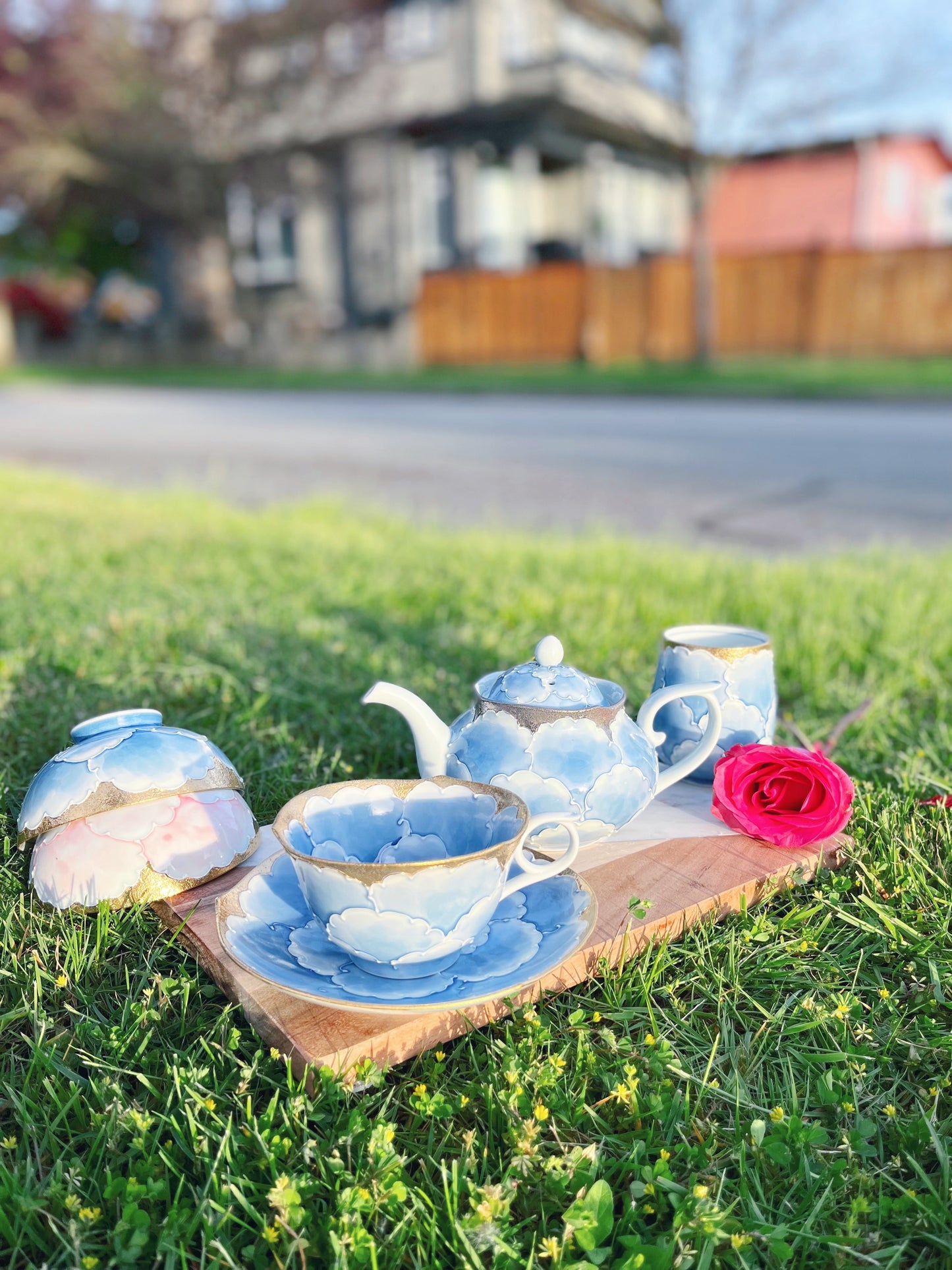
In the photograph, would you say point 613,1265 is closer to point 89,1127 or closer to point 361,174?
point 89,1127

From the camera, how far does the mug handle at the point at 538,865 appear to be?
1364mm

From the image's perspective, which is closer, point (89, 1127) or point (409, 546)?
point (89, 1127)

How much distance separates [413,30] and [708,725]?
2265cm

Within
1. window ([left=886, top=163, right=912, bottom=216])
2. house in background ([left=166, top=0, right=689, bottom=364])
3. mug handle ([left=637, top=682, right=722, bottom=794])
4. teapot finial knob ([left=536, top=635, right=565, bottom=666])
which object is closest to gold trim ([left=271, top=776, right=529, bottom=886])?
teapot finial knob ([left=536, top=635, right=565, bottom=666])

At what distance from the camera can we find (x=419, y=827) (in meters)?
1.42

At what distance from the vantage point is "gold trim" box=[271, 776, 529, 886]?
4.00ft

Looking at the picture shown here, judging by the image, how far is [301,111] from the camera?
2127 centimetres

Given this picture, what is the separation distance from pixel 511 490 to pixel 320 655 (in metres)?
4.13

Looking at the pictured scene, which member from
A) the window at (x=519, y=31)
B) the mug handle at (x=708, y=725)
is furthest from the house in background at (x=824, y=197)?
the mug handle at (x=708, y=725)

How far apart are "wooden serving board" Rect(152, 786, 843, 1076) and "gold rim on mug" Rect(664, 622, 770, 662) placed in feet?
0.82

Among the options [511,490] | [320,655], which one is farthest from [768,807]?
[511,490]

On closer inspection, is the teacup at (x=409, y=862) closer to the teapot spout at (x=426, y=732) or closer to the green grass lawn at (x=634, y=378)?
the teapot spout at (x=426, y=732)

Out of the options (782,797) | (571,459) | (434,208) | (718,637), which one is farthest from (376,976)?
(434,208)

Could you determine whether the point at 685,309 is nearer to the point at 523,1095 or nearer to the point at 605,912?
the point at 605,912
